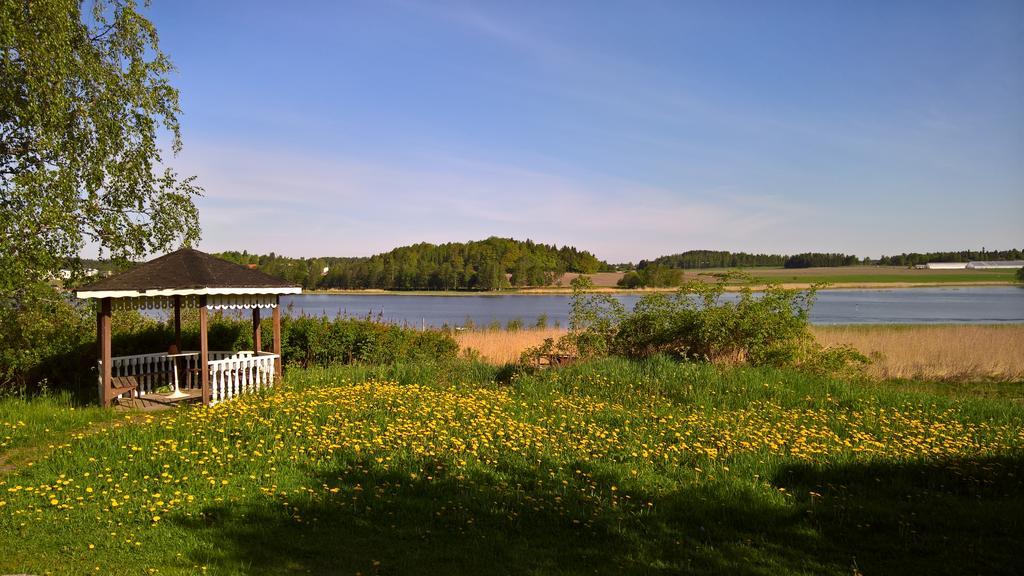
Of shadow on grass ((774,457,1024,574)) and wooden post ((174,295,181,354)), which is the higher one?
wooden post ((174,295,181,354))

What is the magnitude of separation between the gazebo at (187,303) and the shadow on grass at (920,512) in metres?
10.4

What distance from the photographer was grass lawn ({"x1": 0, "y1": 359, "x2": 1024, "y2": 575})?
562 cm

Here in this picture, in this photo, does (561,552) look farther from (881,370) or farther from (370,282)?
(370,282)

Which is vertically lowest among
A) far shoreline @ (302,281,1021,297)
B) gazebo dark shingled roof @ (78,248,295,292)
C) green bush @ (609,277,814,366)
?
far shoreline @ (302,281,1021,297)

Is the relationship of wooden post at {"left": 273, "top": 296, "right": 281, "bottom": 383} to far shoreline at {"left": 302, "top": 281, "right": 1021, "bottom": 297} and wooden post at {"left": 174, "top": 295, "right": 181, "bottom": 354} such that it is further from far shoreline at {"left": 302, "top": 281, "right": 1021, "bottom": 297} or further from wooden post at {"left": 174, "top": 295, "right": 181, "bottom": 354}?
far shoreline at {"left": 302, "top": 281, "right": 1021, "bottom": 297}

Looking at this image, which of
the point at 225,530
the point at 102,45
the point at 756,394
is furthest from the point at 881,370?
the point at 102,45

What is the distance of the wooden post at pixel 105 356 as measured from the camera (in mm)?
12633

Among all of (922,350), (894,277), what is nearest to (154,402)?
(922,350)

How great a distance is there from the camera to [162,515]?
648 cm

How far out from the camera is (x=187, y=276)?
42.8ft

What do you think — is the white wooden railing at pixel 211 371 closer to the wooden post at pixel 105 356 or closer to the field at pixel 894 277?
the wooden post at pixel 105 356

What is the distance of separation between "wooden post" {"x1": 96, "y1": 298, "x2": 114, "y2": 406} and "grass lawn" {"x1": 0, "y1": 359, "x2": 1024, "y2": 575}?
1700mm

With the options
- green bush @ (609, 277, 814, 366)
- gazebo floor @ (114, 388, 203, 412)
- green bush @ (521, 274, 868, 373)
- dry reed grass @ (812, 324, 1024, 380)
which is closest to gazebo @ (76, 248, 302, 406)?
gazebo floor @ (114, 388, 203, 412)

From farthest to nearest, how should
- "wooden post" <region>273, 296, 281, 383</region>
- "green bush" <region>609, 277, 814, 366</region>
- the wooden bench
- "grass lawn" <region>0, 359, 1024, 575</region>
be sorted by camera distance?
"green bush" <region>609, 277, 814, 366</region>
"wooden post" <region>273, 296, 281, 383</region>
the wooden bench
"grass lawn" <region>0, 359, 1024, 575</region>
